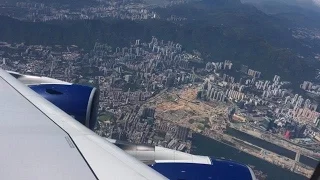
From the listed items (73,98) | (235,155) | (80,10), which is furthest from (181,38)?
(73,98)

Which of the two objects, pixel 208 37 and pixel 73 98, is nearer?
pixel 73 98

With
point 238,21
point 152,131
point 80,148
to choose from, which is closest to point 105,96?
point 152,131

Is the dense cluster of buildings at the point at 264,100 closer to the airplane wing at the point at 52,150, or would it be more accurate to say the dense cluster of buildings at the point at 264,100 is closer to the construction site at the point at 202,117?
the construction site at the point at 202,117

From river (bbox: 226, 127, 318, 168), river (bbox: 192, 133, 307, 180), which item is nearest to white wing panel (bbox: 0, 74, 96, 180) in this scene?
river (bbox: 192, 133, 307, 180)

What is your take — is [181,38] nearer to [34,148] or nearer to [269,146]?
[269,146]

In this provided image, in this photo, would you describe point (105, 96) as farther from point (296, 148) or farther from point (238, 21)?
point (238, 21)

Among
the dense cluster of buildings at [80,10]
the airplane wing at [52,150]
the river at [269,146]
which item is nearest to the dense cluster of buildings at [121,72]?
the river at [269,146]

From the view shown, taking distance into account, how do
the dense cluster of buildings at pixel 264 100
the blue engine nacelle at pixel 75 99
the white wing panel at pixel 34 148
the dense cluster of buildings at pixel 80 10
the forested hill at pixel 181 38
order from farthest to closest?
1. the dense cluster of buildings at pixel 80 10
2. the forested hill at pixel 181 38
3. the dense cluster of buildings at pixel 264 100
4. the blue engine nacelle at pixel 75 99
5. the white wing panel at pixel 34 148
